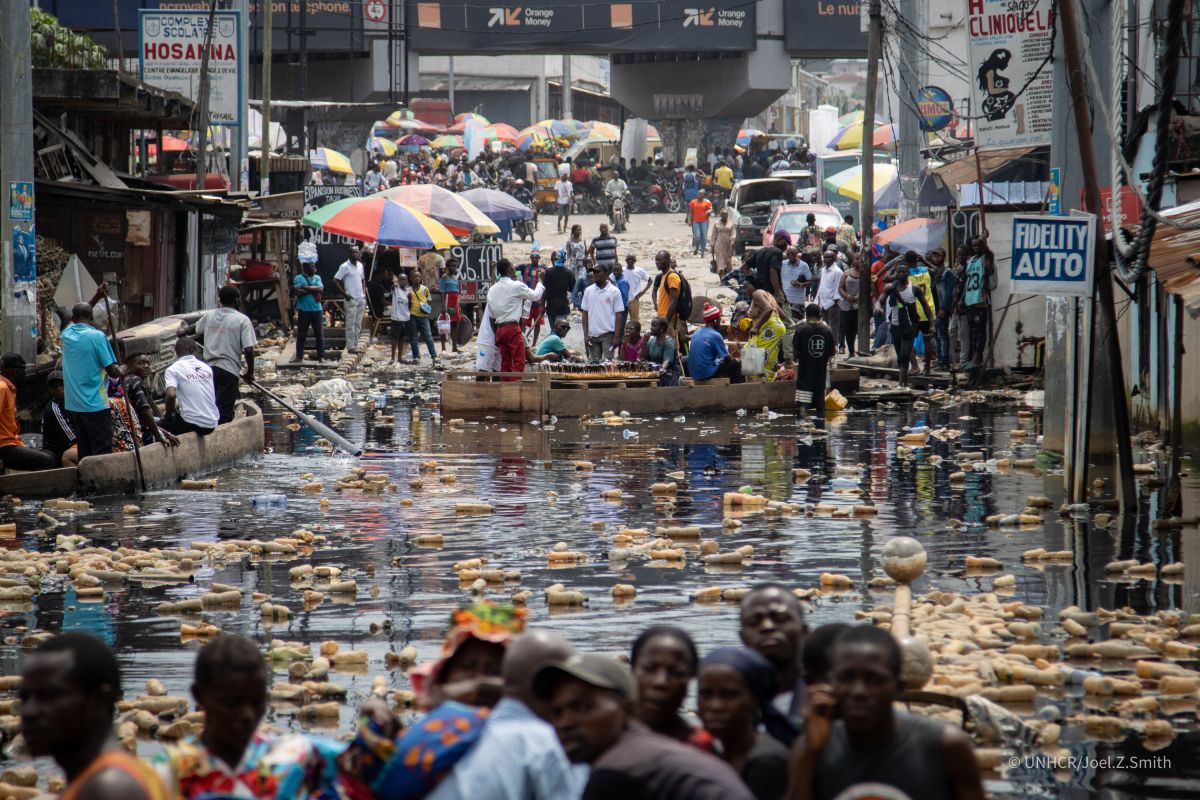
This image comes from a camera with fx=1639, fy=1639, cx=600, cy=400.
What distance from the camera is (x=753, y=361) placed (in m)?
21.1

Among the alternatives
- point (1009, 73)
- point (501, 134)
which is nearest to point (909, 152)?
point (1009, 73)

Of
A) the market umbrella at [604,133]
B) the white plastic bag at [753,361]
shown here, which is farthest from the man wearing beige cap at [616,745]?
the market umbrella at [604,133]

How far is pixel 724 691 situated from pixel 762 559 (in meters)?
6.66

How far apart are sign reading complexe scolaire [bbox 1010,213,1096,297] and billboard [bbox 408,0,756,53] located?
136 feet

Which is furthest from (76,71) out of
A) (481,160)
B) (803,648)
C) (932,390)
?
(481,160)

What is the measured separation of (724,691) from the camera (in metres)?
4.46

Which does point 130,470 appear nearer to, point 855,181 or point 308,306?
point 308,306

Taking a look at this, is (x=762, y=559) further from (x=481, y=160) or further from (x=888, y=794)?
(x=481, y=160)

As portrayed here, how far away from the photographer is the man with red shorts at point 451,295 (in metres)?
29.2

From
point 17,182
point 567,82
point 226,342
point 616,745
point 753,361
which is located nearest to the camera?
point 616,745

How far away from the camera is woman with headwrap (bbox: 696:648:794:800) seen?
442cm

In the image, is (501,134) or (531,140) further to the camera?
(501,134)

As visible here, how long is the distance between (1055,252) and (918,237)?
14.6 m

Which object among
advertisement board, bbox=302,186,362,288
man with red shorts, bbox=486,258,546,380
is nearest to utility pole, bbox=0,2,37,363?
man with red shorts, bbox=486,258,546,380
